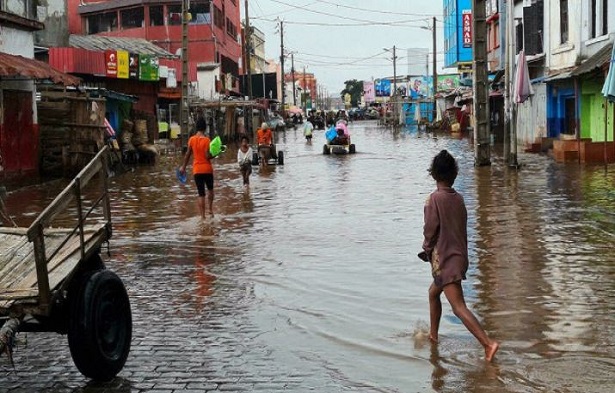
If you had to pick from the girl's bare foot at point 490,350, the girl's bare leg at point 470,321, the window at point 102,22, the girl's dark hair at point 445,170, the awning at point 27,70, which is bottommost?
the girl's bare foot at point 490,350

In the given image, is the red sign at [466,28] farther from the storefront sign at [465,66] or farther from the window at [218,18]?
the window at [218,18]

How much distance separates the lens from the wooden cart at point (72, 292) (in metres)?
5.02

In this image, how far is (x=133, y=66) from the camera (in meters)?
36.5

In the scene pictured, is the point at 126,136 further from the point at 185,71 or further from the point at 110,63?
the point at 185,71

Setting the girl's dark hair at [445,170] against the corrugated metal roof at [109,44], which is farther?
the corrugated metal roof at [109,44]

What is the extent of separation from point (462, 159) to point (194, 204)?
1461cm

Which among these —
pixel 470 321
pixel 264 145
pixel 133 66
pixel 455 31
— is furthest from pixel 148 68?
pixel 470 321

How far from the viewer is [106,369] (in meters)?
5.54

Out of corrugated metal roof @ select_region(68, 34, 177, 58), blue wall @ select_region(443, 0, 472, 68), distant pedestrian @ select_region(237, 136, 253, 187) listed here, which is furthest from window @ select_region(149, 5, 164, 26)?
distant pedestrian @ select_region(237, 136, 253, 187)

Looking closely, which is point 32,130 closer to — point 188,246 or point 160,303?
point 188,246

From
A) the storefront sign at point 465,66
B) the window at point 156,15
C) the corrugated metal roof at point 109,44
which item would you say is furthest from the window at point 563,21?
the window at point 156,15

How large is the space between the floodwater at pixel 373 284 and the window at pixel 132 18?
144ft

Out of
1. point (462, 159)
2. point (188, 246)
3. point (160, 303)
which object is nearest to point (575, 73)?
point (462, 159)

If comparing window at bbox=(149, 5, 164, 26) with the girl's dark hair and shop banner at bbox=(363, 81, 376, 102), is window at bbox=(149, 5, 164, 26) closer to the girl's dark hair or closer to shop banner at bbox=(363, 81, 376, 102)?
the girl's dark hair
